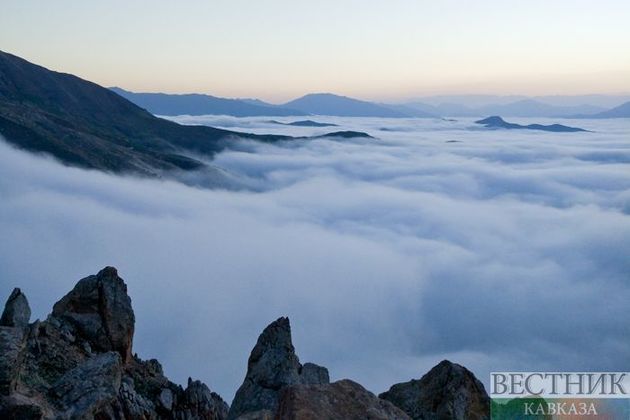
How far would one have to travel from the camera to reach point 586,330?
163 metres

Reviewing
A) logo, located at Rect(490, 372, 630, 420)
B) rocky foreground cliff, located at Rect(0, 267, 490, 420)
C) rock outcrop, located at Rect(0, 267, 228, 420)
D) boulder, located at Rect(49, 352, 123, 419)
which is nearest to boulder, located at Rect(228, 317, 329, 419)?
rocky foreground cliff, located at Rect(0, 267, 490, 420)

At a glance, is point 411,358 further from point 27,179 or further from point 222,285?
point 27,179

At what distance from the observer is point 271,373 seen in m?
26.6

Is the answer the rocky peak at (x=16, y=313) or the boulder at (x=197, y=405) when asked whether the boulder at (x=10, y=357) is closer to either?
the rocky peak at (x=16, y=313)

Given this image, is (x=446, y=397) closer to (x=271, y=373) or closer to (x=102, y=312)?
(x=271, y=373)

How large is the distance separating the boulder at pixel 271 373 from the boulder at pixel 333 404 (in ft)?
26.7

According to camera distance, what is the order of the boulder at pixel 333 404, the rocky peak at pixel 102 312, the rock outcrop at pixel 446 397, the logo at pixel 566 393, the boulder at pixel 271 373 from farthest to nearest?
1. the rocky peak at pixel 102 312
2. the boulder at pixel 271 373
3. the rock outcrop at pixel 446 397
4. the logo at pixel 566 393
5. the boulder at pixel 333 404

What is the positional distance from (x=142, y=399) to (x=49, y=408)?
5928 mm

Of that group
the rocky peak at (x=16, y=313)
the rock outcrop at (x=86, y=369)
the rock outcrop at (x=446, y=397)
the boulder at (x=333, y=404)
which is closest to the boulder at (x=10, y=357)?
the rock outcrop at (x=86, y=369)

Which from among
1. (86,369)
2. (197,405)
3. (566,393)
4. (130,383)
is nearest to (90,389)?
(86,369)

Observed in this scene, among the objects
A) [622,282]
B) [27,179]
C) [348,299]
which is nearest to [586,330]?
[622,282]

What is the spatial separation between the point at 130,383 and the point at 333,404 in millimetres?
12041

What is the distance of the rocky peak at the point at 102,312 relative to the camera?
27516 mm

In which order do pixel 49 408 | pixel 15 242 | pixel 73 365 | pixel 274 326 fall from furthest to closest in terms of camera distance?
pixel 15 242 < pixel 274 326 < pixel 73 365 < pixel 49 408
